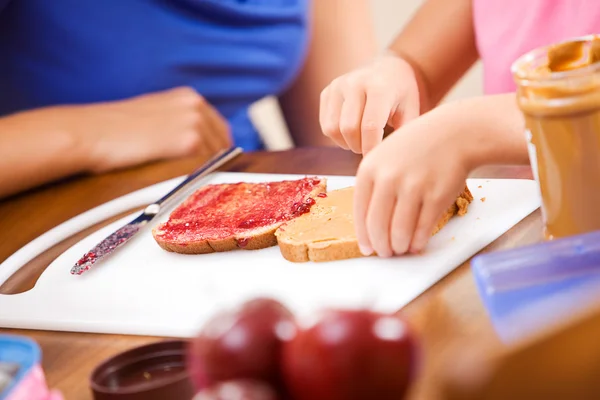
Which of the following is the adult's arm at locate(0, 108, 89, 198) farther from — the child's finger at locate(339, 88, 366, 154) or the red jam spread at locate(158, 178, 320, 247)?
the child's finger at locate(339, 88, 366, 154)

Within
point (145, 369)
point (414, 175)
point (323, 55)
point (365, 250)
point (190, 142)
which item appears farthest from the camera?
point (323, 55)

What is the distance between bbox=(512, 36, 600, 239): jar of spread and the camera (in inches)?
32.3

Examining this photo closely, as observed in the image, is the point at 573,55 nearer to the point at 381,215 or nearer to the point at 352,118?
the point at 381,215

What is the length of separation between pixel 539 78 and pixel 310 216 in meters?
0.49

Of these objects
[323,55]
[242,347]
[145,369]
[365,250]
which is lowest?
[323,55]

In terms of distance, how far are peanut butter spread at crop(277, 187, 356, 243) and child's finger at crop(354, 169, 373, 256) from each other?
53mm

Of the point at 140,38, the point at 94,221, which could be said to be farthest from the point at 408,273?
the point at 140,38

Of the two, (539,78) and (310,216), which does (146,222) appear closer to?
(310,216)

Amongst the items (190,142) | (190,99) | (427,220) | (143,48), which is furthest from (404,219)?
(143,48)

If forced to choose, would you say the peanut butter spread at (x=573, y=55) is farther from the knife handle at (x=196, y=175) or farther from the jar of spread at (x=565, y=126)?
the knife handle at (x=196, y=175)

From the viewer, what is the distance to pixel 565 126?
33.1 inches

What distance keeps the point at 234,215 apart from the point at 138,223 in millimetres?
171

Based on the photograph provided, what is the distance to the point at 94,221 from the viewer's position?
4.95 ft

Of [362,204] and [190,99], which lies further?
[190,99]
